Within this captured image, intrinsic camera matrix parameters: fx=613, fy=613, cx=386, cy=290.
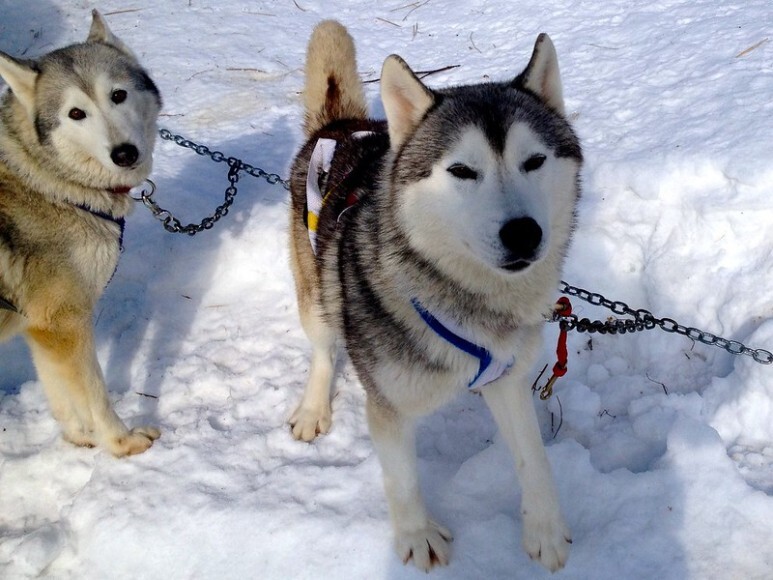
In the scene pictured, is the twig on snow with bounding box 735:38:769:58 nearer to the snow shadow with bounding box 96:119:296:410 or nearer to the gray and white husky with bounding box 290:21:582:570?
the gray and white husky with bounding box 290:21:582:570

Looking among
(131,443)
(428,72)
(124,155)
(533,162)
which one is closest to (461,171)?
(533,162)

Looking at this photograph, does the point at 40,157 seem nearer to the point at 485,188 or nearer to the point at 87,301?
the point at 87,301

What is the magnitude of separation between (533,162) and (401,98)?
20.0 inches

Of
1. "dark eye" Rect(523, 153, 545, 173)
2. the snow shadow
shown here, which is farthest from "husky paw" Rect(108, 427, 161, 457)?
"dark eye" Rect(523, 153, 545, 173)

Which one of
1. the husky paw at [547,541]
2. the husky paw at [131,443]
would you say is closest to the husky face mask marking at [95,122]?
the husky paw at [131,443]

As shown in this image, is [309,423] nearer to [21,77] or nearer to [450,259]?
[450,259]

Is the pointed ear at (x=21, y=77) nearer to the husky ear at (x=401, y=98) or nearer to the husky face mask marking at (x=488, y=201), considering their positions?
the husky ear at (x=401, y=98)

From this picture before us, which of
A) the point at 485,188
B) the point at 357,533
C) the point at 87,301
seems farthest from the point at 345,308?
the point at 87,301

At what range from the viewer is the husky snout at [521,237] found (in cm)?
171

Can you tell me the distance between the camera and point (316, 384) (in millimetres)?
3107

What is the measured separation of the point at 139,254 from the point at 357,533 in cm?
249

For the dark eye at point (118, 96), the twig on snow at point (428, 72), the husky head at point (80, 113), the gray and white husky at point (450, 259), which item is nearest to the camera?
the gray and white husky at point (450, 259)

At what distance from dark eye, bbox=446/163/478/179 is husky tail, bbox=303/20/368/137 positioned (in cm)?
141

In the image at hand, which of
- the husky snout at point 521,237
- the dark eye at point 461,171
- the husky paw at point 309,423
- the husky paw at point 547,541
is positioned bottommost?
the husky paw at point 309,423
